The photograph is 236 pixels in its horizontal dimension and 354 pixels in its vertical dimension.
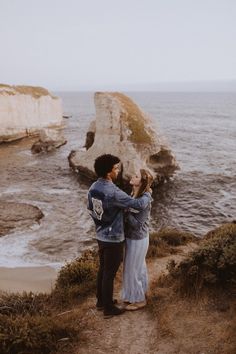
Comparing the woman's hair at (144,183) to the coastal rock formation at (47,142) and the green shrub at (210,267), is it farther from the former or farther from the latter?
the coastal rock formation at (47,142)

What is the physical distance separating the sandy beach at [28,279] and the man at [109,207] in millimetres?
4516

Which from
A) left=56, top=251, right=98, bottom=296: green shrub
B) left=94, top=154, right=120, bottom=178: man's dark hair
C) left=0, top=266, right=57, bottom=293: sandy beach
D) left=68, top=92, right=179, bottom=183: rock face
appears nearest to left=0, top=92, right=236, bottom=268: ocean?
left=0, top=266, right=57, bottom=293: sandy beach

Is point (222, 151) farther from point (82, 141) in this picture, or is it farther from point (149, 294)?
point (149, 294)

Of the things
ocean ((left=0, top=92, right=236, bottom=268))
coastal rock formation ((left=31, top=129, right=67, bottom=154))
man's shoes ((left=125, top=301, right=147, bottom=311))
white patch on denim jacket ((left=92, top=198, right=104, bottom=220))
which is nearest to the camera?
white patch on denim jacket ((left=92, top=198, right=104, bottom=220))

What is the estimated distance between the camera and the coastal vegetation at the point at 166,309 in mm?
5785

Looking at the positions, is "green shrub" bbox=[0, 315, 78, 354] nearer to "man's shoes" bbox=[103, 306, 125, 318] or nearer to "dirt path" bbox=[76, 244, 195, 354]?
"dirt path" bbox=[76, 244, 195, 354]

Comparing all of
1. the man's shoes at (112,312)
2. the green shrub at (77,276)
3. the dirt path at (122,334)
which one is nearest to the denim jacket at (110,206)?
the man's shoes at (112,312)

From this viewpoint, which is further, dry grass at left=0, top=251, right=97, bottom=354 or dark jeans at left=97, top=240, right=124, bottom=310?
dark jeans at left=97, top=240, right=124, bottom=310

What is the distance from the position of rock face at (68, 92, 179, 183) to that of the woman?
17316 millimetres

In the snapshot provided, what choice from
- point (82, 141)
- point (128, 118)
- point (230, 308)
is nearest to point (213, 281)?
point (230, 308)

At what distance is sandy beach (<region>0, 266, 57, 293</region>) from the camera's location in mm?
10617

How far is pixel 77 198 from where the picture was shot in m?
22.2

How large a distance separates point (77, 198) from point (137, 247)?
52.1 ft

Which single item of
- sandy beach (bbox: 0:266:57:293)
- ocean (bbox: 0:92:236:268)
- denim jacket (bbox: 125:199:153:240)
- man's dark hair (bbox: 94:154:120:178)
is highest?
man's dark hair (bbox: 94:154:120:178)
